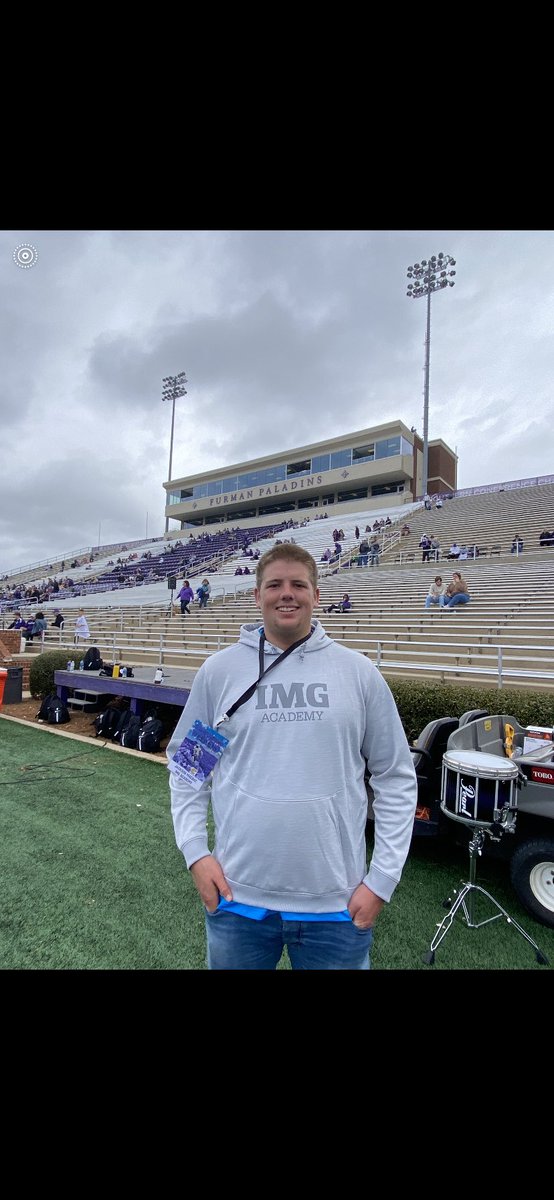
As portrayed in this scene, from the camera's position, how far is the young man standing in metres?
1.52

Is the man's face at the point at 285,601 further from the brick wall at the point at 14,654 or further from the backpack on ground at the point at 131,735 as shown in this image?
the brick wall at the point at 14,654

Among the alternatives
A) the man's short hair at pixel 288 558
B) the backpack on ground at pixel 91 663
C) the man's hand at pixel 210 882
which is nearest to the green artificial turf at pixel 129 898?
the man's hand at pixel 210 882

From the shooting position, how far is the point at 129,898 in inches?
128

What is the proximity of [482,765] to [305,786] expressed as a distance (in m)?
1.65

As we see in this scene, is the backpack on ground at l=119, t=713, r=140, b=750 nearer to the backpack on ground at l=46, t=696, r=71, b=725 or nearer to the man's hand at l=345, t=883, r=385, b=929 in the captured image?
the backpack on ground at l=46, t=696, r=71, b=725

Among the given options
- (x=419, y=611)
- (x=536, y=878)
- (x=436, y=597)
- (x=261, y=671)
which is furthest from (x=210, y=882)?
(x=436, y=597)

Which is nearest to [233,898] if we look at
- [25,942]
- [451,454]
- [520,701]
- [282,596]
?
[282,596]

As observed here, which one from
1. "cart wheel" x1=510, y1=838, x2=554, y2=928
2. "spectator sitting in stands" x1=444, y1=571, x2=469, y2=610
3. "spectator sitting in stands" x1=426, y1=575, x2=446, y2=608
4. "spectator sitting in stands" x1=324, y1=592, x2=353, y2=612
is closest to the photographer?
"cart wheel" x1=510, y1=838, x2=554, y2=928

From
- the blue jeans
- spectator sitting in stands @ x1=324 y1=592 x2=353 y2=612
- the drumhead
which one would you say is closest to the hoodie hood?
the blue jeans

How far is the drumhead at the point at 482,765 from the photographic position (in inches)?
107

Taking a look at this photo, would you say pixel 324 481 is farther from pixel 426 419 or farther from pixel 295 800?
pixel 295 800

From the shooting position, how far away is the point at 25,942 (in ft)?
9.08

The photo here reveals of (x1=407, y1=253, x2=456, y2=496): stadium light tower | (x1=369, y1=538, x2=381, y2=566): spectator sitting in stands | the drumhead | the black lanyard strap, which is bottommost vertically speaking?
the drumhead

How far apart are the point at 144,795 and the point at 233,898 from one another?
4144 millimetres
